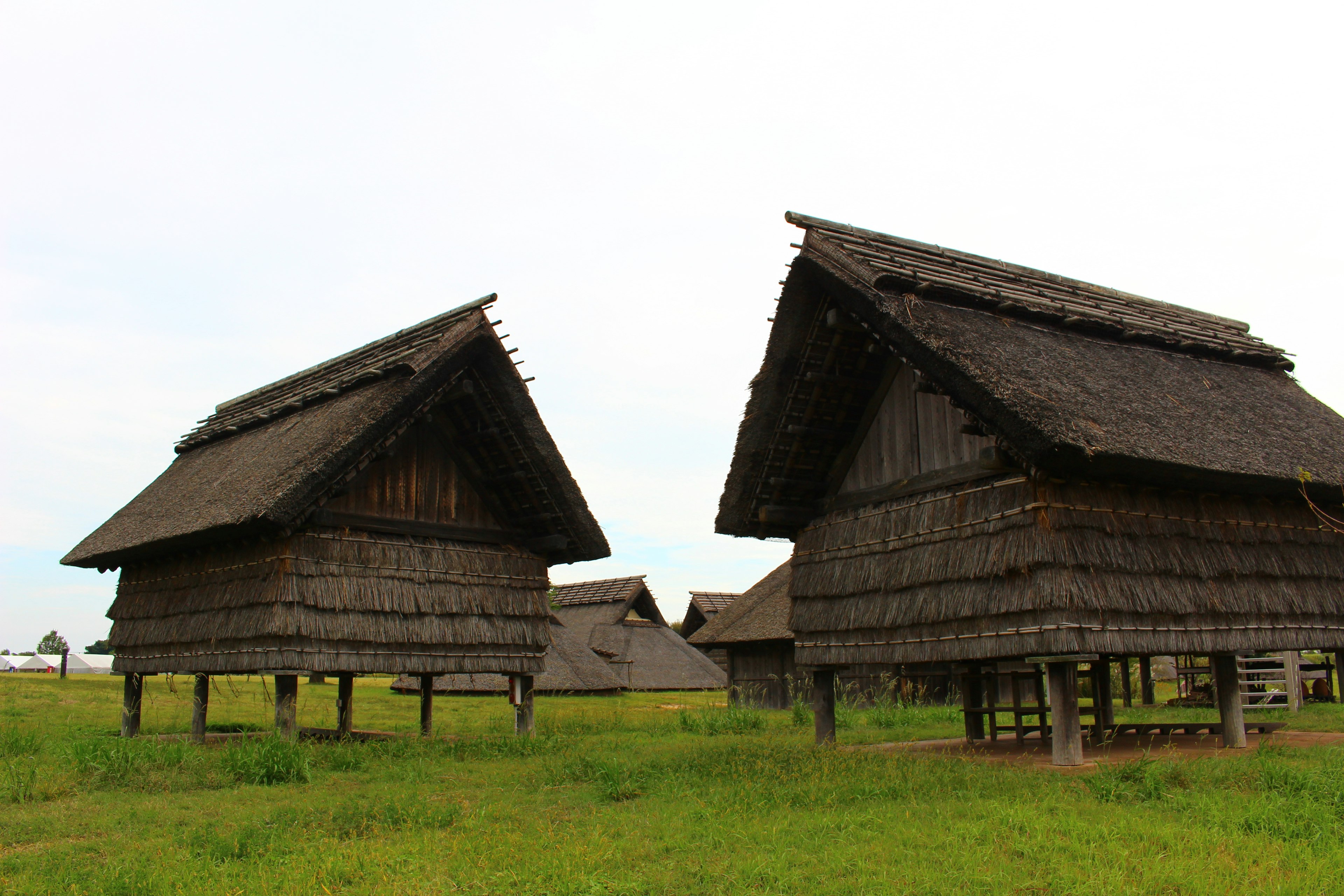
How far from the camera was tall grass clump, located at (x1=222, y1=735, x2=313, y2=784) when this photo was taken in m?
9.30

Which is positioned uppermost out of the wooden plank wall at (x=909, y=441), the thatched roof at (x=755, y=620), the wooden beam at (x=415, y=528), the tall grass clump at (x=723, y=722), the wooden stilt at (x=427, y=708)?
the wooden plank wall at (x=909, y=441)

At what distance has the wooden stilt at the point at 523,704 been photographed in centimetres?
1383

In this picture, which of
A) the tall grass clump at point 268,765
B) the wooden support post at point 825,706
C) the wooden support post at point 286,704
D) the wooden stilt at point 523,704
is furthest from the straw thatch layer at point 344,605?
the wooden support post at point 825,706

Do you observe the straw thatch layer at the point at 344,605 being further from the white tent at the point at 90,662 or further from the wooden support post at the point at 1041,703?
the white tent at the point at 90,662

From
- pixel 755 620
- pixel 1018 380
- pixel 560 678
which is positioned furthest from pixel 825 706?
pixel 560 678

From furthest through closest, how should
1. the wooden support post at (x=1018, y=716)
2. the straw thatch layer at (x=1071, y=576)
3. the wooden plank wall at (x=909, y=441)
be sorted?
the wooden support post at (x=1018, y=716), the wooden plank wall at (x=909, y=441), the straw thatch layer at (x=1071, y=576)

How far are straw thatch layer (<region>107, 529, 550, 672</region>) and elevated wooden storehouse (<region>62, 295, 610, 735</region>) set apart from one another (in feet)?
0.07

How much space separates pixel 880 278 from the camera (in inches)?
401

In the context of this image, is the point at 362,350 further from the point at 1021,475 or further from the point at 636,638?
the point at 636,638

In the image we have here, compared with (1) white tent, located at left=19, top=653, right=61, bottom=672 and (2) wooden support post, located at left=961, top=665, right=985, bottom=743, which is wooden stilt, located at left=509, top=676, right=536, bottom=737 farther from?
(1) white tent, located at left=19, top=653, right=61, bottom=672

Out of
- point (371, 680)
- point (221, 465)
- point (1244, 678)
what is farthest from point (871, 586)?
point (371, 680)

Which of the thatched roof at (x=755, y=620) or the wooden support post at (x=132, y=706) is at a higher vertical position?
the thatched roof at (x=755, y=620)

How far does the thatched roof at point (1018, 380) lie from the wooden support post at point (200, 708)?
23.0ft

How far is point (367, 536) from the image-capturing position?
12.4 metres
